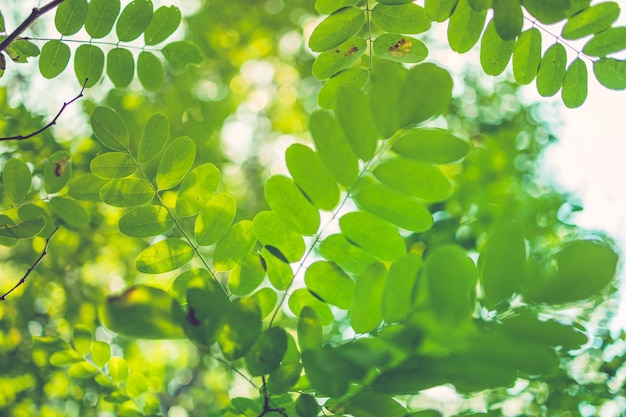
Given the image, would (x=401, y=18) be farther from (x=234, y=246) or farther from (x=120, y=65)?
(x=120, y=65)

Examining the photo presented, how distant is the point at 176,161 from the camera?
163cm

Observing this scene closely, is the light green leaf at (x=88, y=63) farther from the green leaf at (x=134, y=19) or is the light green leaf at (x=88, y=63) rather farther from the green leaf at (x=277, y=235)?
the green leaf at (x=277, y=235)

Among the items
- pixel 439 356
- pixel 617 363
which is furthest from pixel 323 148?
pixel 617 363

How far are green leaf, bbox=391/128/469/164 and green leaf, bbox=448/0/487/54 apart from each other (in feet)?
2.16

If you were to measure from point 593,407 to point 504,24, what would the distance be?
2.01 metres

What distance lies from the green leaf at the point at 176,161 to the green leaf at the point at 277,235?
1.12ft

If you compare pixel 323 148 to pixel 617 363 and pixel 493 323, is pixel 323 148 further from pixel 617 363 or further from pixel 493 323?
pixel 617 363

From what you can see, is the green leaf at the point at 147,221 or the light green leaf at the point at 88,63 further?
the light green leaf at the point at 88,63

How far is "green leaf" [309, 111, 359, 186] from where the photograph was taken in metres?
1.29

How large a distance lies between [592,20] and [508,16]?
1.46ft

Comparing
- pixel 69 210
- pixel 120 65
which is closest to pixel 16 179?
pixel 69 210

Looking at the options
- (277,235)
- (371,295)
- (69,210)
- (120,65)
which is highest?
(120,65)

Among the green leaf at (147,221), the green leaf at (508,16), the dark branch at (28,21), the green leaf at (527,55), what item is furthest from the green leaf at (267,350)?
the green leaf at (527,55)

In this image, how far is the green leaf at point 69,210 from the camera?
2.00 metres
